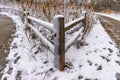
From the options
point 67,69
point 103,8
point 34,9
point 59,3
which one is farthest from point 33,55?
point 103,8

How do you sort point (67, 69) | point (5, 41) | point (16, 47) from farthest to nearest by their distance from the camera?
point (5, 41) → point (16, 47) → point (67, 69)

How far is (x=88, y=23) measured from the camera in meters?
5.80

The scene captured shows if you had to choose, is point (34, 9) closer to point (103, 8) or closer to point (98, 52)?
point (98, 52)

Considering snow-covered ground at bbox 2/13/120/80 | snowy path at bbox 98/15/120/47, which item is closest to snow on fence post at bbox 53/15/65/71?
snow-covered ground at bbox 2/13/120/80

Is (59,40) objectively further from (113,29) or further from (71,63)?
(113,29)

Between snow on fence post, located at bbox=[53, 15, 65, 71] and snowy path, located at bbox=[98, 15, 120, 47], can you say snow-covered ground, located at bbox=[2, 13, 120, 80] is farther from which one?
snowy path, located at bbox=[98, 15, 120, 47]

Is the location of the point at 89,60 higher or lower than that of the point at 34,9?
lower

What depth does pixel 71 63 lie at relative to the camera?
3748 mm

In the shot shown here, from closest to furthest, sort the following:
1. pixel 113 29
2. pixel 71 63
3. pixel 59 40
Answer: pixel 59 40, pixel 71 63, pixel 113 29

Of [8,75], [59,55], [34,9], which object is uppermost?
[34,9]

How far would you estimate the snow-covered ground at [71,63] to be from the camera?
3.41 m

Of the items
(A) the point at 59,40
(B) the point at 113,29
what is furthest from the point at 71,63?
(B) the point at 113,29

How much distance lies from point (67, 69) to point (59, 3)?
9.45 feet

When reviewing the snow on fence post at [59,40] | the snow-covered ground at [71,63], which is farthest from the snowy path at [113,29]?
the snow on fence post at [59,40]
